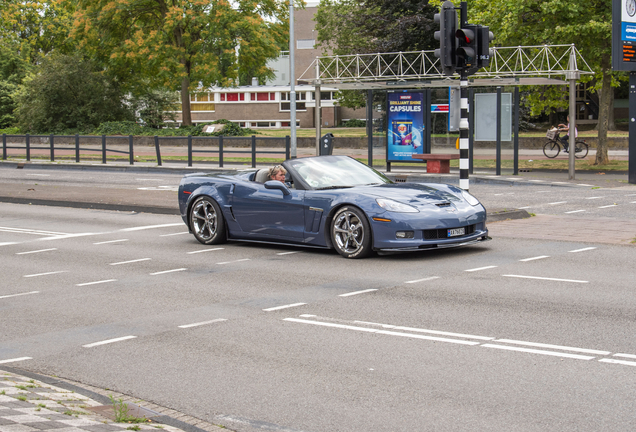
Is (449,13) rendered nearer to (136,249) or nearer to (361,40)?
(136,249)

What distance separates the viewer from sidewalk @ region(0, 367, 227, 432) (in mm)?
4289

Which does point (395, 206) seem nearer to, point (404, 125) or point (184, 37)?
point (404, 125)

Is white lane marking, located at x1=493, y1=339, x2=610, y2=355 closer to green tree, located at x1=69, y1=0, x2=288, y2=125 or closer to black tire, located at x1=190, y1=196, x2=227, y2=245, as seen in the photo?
black tire, located at x1=190, y1=196, x2=227, y2=245

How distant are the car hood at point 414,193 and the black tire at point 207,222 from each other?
233 cm

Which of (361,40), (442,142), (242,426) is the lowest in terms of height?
(242,426)

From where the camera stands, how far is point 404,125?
26.6 metres

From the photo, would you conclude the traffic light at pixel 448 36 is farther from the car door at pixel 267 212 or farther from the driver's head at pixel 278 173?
the car door at pixel 267 212

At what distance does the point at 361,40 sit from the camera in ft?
166

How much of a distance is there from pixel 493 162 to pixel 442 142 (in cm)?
208

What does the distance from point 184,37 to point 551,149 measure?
80.3 feet

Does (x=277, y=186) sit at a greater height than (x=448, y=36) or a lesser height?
lesser

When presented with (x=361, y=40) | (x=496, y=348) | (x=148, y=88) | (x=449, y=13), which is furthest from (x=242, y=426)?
(x=148, y=88)

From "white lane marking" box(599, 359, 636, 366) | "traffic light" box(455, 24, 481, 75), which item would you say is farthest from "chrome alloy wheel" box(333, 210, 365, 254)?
"white lane marking" box(599, 359, 636, 366)

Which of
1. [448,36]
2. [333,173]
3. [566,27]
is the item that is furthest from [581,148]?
Result: [333,173]
